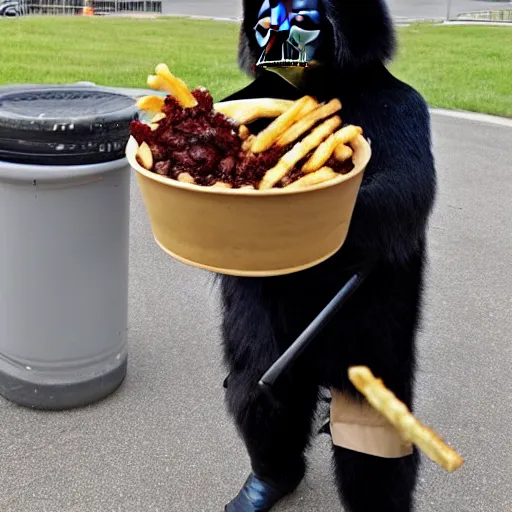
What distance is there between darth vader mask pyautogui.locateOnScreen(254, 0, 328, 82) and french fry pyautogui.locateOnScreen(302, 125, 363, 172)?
0.26 meters

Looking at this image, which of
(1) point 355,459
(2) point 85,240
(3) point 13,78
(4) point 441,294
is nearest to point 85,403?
(2) point 85,240

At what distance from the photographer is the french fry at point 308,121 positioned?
5.13 ft

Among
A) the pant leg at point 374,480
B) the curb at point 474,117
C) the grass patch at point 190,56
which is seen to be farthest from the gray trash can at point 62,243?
the curb at point 474,117

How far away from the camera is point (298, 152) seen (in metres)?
1.50

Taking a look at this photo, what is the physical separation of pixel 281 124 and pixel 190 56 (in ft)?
31.6

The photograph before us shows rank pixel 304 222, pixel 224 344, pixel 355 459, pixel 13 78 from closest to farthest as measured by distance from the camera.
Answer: pixel 304 222
pixel 355 459
pixel 224 344
pixel 13 78

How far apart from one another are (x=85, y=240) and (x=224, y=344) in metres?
0.76

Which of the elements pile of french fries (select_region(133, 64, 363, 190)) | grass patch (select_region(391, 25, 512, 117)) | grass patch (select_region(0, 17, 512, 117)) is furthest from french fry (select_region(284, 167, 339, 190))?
grass patch (select_region(391, 25, 512, 117))

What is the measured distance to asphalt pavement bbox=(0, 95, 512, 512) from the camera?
2490 millimetres

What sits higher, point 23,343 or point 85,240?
point 85,240

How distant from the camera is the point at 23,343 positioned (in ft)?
9.09

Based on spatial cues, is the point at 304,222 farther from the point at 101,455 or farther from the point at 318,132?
the point at 101,455

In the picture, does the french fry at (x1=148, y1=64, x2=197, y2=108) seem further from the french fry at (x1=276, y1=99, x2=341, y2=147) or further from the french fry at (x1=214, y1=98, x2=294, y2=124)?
the french fry at (x1=276, y1=99, x2=341, y2=147)

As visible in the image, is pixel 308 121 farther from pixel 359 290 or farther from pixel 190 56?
pixel 190 56
